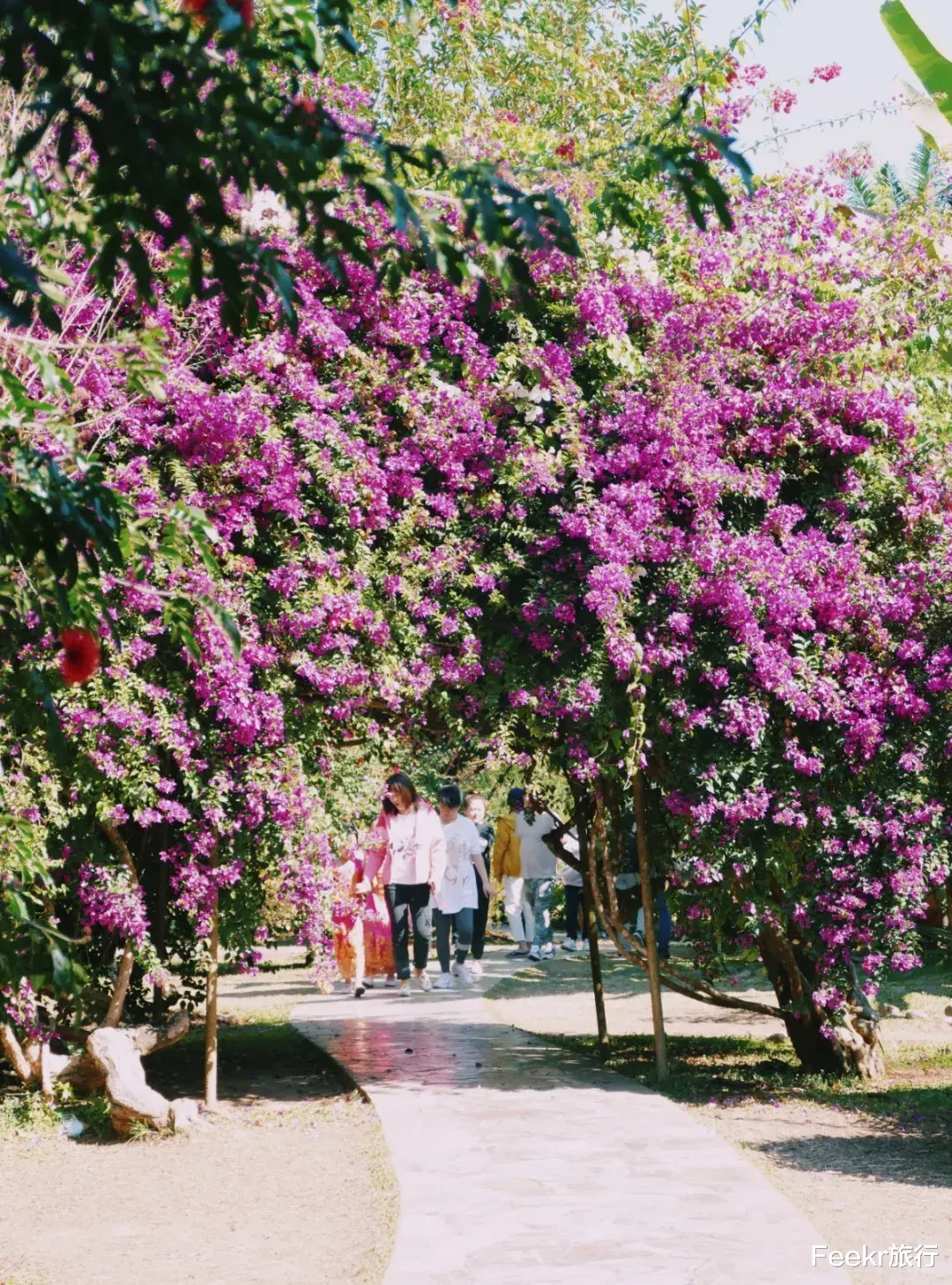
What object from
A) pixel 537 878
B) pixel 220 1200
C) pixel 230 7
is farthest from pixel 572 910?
pixel 230 7

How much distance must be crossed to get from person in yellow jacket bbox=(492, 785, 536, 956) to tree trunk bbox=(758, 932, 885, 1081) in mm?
6291

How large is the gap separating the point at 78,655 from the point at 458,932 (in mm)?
10874

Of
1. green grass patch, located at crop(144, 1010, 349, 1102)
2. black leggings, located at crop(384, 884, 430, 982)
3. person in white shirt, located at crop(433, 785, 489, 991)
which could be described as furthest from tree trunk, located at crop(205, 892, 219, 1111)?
person in white shirt, located at crop(433, 785, 489, 991)

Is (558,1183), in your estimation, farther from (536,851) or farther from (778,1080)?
(536,851)

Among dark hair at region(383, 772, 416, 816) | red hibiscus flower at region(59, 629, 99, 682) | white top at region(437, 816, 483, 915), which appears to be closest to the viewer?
red hibiscus flower at region(59, 629, 99, 682)

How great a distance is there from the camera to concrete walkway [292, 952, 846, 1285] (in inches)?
212

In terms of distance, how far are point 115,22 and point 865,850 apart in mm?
7016

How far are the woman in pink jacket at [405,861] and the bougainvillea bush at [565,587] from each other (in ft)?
12.3

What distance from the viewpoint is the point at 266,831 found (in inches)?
315

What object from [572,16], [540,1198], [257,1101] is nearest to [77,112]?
[540,1198]

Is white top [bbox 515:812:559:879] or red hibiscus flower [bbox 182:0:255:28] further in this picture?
white top [bbox 515:812:559:879]

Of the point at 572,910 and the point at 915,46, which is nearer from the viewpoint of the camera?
the point at 915,46

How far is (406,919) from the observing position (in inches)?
521

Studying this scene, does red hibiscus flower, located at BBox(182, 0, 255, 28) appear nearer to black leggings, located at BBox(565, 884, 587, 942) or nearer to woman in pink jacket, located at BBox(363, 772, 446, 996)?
woman in pink jacket, located at BBox(363, 772, 446, 996)
